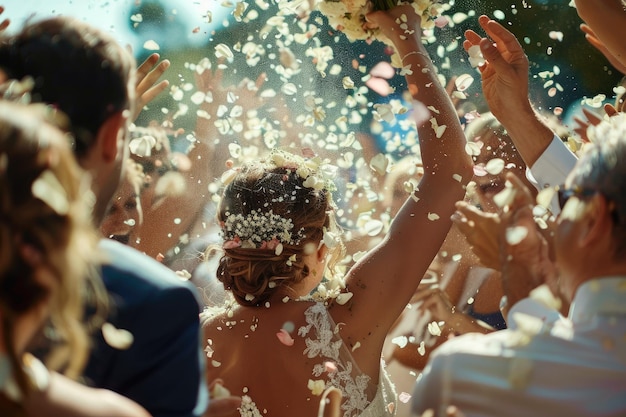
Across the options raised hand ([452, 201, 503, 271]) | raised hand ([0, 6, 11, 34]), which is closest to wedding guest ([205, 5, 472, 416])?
raised hand ([452, 201, 503, 271])

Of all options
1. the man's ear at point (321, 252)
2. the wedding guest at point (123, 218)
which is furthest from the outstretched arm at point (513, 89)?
the wedding guest at point (123, 218)

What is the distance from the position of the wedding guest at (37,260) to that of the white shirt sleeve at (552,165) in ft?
7.44

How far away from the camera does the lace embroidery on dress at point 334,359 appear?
3.14m

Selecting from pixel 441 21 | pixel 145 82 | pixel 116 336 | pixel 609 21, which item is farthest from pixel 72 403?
pixel 441 21

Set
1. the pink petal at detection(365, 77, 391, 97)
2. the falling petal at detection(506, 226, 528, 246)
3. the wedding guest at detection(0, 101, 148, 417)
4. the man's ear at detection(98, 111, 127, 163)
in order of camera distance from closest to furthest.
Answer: the wedding guest at detection(0, 101, 148, 417) < the man's ear at detection(98, 111, 127, 163) < the falling petal at detection(506, 226, 528, 246) < the pink petal at detection(365, 77, 391, 97)

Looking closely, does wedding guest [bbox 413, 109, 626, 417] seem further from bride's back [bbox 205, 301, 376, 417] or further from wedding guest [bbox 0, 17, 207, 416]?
bride's back [bbox 205, 301, 376, 417]

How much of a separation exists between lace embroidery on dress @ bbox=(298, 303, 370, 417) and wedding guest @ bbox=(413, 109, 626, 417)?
3.85 ft

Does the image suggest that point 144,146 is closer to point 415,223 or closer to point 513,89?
point 415,223

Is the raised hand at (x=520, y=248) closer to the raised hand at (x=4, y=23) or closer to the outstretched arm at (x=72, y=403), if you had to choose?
the outstretched arm at (x=72, y=403)

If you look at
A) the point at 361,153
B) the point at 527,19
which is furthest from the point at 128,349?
the point at 527,19

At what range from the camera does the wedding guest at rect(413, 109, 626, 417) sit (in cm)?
185

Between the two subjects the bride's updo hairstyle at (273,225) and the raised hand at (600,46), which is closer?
the bride's updo hairstyle at (273,225)

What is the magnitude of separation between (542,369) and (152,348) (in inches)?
40.8

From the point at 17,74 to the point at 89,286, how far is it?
65 cm
